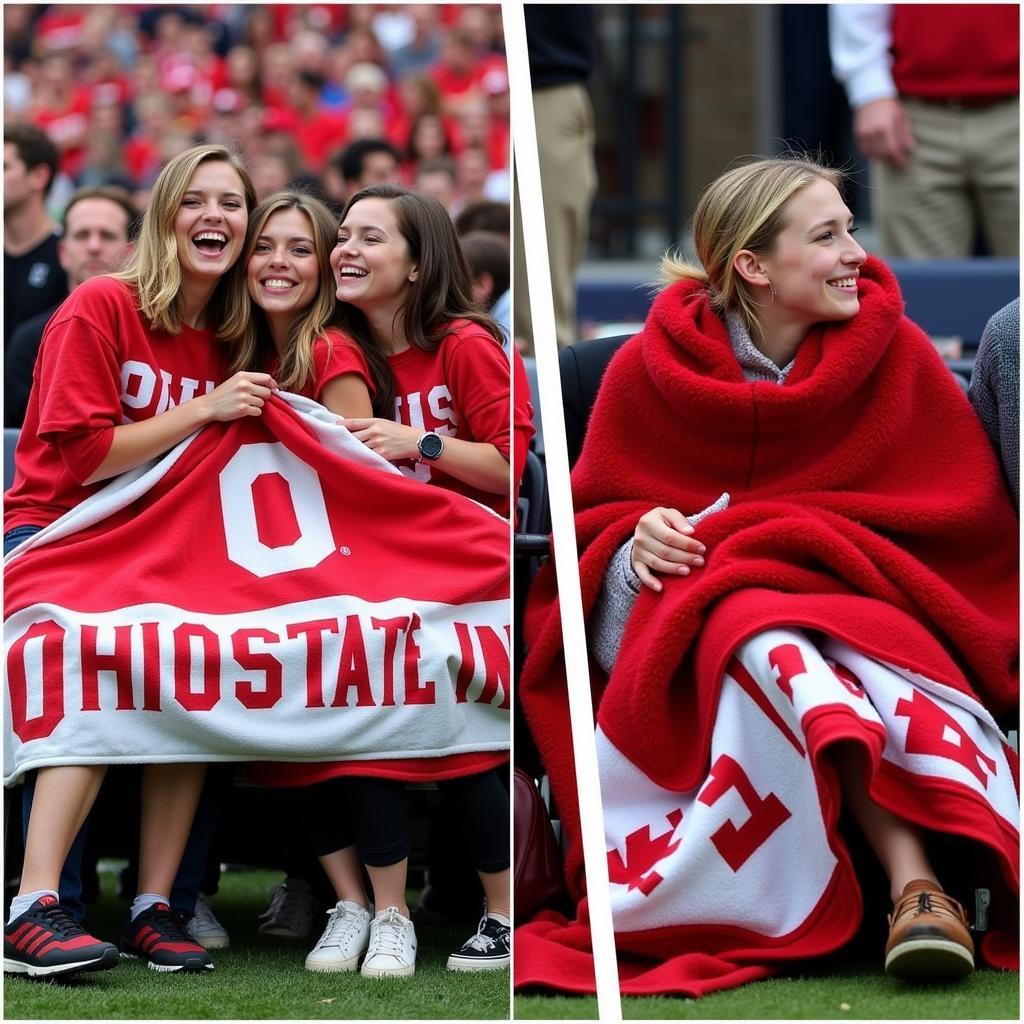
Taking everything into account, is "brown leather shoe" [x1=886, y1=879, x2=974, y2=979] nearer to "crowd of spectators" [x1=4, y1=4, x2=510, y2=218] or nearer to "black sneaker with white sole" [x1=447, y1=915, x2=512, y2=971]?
"black sneaker with white sole" [x1=447, y1=915, x2=512, y2=971]

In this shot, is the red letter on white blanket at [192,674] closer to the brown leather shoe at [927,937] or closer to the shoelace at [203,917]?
the shoelace at [203,917]

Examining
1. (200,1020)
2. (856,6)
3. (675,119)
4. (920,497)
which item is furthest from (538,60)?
(675,119)

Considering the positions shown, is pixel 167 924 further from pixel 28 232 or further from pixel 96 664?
pixel 28 232

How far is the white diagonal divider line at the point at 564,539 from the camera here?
3.14 metres

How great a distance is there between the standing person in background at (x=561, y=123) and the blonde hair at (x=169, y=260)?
7.75 feet

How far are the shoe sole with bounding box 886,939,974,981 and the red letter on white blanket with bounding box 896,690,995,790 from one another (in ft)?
1.04

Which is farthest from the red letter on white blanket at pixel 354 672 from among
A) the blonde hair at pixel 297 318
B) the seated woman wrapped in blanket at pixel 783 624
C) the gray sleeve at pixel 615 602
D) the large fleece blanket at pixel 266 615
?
the blonde hair at pixel 297 318

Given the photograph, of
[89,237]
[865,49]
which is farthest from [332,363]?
[865,49]

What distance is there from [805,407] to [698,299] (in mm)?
367

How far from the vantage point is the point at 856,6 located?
21.5 feet

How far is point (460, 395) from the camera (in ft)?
13.3

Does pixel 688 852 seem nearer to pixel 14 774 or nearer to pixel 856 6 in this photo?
pixel 14 774

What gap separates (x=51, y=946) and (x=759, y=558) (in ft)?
4.63

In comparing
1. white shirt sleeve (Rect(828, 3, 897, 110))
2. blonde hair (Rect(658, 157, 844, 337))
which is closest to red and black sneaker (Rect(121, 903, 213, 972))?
blonde hair (Rect(658, 157, 844, 337))
